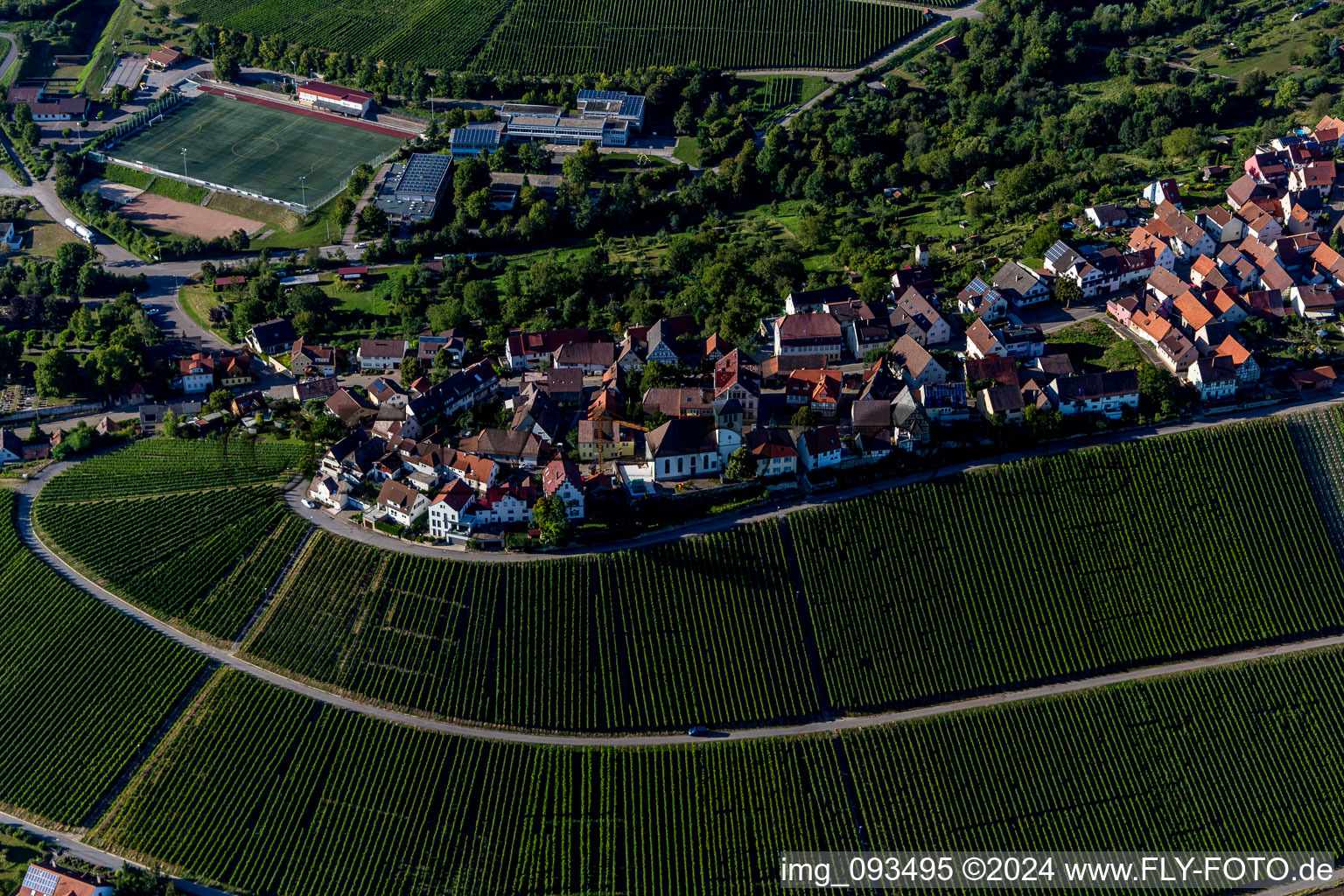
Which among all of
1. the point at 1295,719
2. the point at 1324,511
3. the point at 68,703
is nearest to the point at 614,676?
the point at 68,703

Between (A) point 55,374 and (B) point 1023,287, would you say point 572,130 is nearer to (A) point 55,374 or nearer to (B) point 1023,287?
(B) point 1023,287

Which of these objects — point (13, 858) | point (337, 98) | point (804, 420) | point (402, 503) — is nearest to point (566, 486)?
point (402, 503)

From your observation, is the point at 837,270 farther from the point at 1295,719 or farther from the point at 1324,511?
the point at 1295,719

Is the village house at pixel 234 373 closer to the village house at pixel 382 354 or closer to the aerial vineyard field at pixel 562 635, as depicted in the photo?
the village house at pixel 382 354

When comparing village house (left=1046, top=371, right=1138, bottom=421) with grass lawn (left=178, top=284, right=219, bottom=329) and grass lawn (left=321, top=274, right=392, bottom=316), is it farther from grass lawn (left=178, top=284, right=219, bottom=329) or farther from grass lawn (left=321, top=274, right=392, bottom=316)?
grass lawn (left=178, top=284, right=219, bottom=329)

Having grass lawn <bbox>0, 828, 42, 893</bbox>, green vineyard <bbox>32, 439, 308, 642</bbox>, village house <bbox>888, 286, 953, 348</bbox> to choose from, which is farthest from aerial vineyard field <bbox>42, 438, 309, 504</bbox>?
village house <bbox>888, 286, 953, 348</bbox>

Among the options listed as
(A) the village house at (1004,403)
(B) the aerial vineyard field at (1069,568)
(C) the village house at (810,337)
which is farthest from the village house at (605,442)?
(A) the village house at (1004,403)
